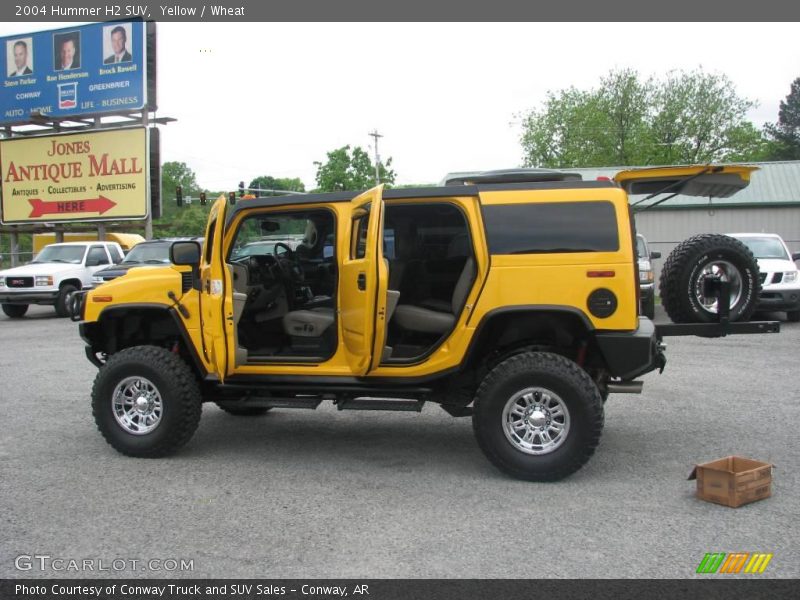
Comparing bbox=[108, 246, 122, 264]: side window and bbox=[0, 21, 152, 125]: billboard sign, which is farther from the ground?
bbox=[0, 21, 152, 125]: billboard sign

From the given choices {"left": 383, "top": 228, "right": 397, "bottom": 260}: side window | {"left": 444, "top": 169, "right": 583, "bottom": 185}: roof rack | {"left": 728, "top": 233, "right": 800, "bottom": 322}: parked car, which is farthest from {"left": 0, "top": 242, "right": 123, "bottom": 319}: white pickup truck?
{"left": 728, "top": 233, "right": 800, "bottom": 322}: parked car

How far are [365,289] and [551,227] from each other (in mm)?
1381

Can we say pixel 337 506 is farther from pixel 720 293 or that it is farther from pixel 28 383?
pixel 28 383

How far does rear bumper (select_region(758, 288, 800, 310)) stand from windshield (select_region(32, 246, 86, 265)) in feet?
50.9

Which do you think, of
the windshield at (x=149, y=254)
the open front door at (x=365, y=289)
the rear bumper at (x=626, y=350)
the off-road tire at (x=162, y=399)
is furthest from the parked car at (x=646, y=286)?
the windshield at (x=149, y=254)

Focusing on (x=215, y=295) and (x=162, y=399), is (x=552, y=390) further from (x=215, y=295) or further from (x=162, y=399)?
(x=162, y=399)

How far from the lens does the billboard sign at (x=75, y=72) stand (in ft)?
85.6

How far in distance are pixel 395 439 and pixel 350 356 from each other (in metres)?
1.29

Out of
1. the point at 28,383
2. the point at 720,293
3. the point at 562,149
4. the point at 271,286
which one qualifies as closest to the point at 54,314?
the point at 28,383

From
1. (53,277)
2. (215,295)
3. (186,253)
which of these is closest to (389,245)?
(215,295)

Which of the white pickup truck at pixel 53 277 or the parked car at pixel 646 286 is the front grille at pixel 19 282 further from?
the parked car at pixel 646 286

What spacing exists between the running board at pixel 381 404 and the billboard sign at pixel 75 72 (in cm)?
2296

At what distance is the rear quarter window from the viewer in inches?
209

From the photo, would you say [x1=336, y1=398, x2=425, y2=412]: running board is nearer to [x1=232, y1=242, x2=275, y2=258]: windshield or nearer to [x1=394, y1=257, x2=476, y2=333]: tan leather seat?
[x1=394, y1=257, x2=476, y2=333]: tan leather seat
